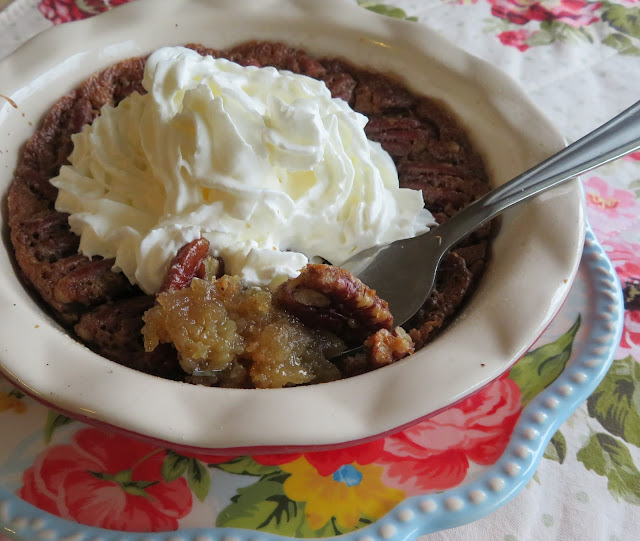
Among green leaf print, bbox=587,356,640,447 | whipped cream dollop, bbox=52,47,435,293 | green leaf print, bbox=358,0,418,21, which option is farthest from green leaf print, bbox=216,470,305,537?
green leaf print, bbox=358,0,418,21

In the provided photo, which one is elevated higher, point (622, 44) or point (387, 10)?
point (387, 10)

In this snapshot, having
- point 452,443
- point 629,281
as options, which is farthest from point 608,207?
point 452,443

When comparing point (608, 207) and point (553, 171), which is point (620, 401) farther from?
point (608, 207)

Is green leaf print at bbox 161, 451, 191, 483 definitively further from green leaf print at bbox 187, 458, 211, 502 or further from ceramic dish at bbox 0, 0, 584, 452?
ceramic dish at bbox 0, 0, 584, 452

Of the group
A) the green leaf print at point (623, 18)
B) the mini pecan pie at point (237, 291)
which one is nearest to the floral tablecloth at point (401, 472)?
the mini pecan pie at point (237, 291)

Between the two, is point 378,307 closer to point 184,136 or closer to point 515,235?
point 515,235

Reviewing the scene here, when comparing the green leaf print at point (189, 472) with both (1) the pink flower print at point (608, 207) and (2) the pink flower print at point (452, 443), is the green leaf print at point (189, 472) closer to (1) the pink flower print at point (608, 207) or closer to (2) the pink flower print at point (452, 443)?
(2) the pink flower print at point (452, 443)
